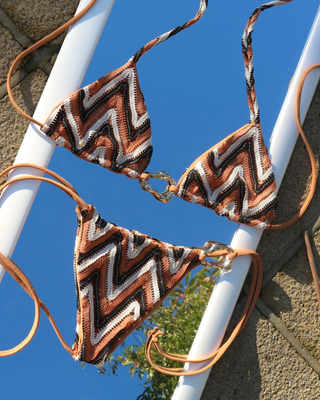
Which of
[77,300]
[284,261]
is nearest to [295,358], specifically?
[284,261]

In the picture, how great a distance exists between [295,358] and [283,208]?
0.36 metres

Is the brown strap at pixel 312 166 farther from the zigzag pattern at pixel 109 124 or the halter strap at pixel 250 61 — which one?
the zigzag pattern at pixel 109 124

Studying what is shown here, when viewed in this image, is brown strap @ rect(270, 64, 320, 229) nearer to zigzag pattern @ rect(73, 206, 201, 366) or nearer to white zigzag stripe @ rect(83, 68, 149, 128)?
zigzag pattern @ rect(73, 206, 201, 366)

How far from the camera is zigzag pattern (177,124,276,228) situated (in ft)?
2.72

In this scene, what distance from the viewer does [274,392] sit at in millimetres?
889

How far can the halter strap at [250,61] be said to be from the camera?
85 cm

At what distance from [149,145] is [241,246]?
305mm

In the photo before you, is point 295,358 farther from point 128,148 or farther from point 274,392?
point 128,148

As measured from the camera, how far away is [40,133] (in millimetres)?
801

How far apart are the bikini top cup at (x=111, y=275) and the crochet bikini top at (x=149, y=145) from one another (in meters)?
0.09

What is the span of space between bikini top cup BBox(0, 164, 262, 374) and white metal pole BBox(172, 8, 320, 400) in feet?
0.17

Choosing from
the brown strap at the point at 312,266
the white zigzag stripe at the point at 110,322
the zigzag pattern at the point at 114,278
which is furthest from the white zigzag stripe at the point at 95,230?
the brown strap at the point at 312,266

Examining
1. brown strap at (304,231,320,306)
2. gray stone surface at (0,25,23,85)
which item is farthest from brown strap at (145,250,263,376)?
gray stone surface at (0,25,23,85)

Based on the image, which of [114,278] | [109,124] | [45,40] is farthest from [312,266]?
[45,40]
